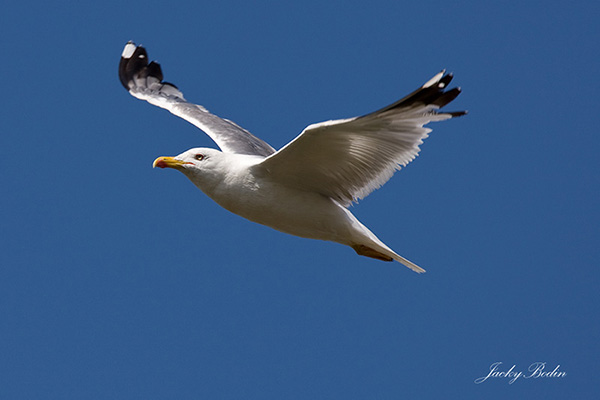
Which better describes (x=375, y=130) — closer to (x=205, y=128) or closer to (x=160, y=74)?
(x=205, y=128)

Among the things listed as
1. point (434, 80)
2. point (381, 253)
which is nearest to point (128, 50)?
point (381, 253)

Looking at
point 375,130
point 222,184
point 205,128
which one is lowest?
point 222,184

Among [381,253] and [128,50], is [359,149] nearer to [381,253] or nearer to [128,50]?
[381,253]

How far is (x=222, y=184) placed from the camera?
7.14 metres

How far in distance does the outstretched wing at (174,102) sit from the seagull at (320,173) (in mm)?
1080

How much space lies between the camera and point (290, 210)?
7.14 m

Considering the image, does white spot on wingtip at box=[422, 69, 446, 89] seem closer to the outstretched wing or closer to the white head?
the white head

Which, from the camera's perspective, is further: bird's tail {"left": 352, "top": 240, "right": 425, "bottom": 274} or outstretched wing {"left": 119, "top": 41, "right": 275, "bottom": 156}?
outstretched wing {"left": 119, "top": 41, "right": 275, "bottom": 156}

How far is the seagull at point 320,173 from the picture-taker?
6355 millimetres

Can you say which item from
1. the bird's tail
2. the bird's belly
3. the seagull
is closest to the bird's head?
the seagull

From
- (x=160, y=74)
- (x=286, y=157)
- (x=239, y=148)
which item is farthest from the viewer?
(x=160, y=74)

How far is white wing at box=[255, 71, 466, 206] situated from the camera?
5953 millimetres

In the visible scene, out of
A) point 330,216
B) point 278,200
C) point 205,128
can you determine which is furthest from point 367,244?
point 205,128

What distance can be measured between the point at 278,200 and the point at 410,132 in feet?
4.24
